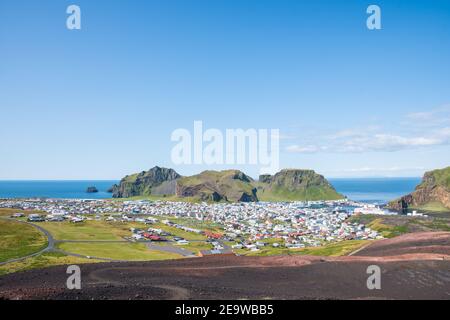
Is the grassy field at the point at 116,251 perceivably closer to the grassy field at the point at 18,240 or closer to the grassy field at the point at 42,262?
the grassy field at the point at 42,262

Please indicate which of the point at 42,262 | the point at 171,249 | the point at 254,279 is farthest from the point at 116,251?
the point at 254,279

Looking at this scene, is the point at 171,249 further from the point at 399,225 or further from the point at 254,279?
the point at 399,225

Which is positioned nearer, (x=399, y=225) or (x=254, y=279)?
(x=254, y=279)

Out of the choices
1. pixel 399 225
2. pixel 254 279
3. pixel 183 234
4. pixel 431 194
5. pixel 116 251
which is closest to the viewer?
pixel 254 279

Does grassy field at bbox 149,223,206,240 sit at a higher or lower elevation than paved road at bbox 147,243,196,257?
lower

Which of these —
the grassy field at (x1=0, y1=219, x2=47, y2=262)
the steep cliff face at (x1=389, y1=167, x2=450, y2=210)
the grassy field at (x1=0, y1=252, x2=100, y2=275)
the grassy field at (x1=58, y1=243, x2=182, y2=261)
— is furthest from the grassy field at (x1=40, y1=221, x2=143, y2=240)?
the steep cliff face at (x1=389, y1=167, x2=450, y2=210)

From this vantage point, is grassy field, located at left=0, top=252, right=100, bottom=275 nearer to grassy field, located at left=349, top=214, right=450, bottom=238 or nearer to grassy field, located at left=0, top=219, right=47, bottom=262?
grassy field, located at left=0, top=219, right=47, bottom=262
